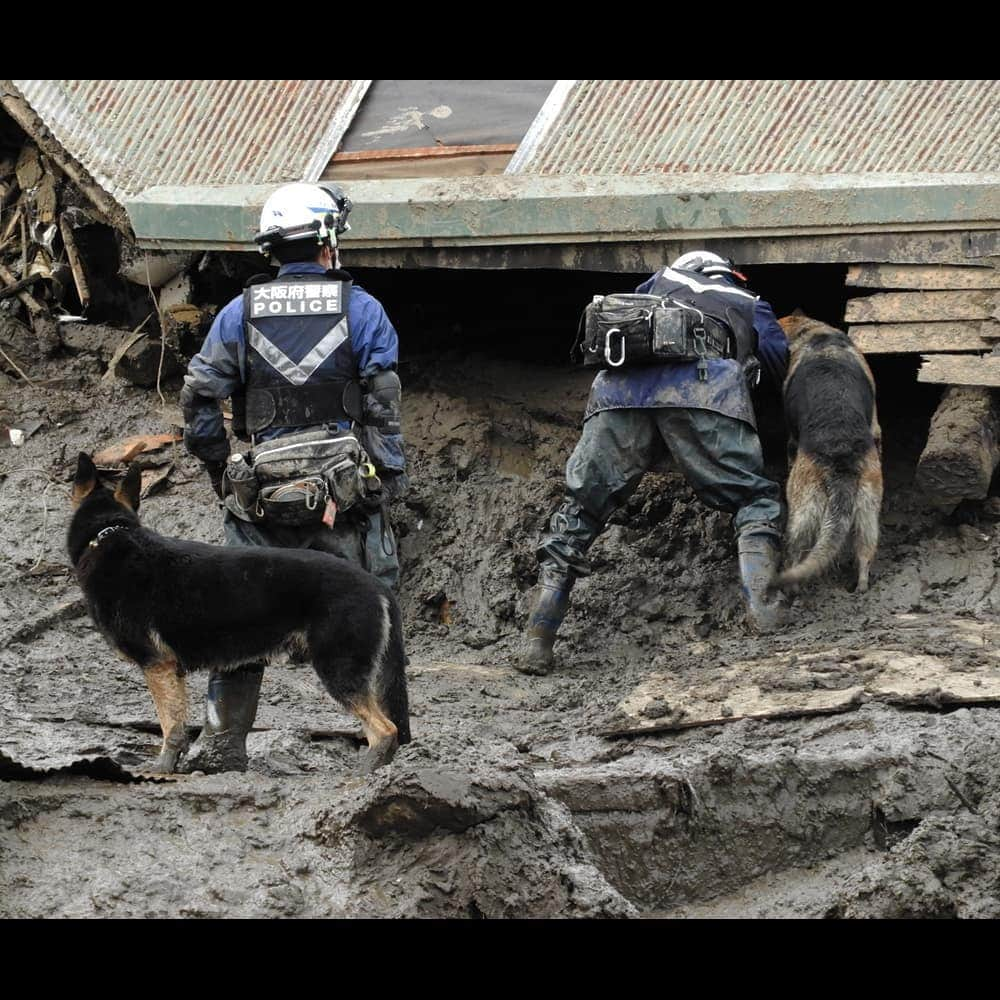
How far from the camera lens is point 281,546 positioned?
22.2ft

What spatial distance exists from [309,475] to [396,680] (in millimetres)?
1070

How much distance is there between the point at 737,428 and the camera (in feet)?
24.5

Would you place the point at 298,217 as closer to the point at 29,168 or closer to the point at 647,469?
the point at 647,469

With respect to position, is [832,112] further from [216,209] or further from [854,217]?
[216,209]

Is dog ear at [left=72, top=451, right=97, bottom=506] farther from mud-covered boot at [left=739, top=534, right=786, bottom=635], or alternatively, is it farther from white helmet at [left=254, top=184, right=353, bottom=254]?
mud-covered boot at [left=739, top=534, right=786, bottom=635]

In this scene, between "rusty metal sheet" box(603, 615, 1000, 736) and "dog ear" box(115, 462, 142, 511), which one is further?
"dog ear" box(115, 462, 142, 511)

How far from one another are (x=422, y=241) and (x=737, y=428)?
81.9 inches

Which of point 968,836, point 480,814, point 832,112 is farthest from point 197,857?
point 832,112

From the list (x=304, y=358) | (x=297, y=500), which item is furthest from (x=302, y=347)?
(x=297, y=500)

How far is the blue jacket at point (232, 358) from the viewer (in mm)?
6758

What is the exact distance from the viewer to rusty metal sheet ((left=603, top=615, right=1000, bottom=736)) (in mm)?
6008

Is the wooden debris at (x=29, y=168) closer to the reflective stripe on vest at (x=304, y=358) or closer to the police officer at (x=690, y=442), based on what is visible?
the reflective stripe on vest at (x=304, y=358)

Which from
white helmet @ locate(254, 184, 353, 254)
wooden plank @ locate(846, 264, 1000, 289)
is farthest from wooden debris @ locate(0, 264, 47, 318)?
wooden plank @ locate(846, 264, 1000, 289)

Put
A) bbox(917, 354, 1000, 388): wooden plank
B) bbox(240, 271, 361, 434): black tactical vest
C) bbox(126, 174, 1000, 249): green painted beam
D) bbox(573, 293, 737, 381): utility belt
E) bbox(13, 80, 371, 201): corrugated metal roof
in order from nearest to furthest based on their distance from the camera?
1. bbox(240, 271, 361, 434): black tactical vest
2. bbox(573, 293, 737, 381): utility belt
3. bbox(917, 354, 1000, 388): wooden plank
4. bbox(126, 174, 1000, 249): green painted beam
5. bbox(13, 80, 371, 201): corrugated metal roof
